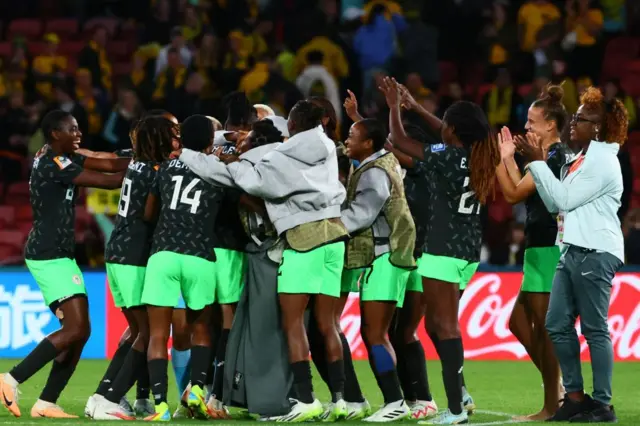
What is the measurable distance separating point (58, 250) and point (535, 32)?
9752mm

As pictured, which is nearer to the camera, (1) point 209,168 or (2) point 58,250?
(1) point 209,168

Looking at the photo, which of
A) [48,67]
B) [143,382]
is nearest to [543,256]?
[143,382]

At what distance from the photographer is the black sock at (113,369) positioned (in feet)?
29.2

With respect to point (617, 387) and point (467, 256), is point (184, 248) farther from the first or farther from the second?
point (617, 387)

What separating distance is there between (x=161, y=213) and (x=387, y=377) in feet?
5.89

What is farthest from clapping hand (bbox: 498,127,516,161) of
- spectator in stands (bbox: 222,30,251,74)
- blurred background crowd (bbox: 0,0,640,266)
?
spectator in stands (bbox: 222,30,251,74)

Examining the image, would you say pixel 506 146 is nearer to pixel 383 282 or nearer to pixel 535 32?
pixel 383 282

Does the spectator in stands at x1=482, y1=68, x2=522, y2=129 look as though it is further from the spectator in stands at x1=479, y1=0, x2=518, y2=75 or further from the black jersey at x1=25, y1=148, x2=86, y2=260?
the black jersey at x1=25, y1=148, x2=86, y2=260

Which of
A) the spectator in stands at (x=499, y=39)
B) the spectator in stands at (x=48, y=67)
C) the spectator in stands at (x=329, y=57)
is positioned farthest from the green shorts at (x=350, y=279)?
the spectator in stands at (x=48, y=67)

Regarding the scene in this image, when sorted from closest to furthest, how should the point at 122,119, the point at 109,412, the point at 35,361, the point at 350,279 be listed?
the point at 109,412, the point at 35,361, the point at 350,279, the point at 122,119

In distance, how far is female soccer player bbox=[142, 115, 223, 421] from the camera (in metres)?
8.41

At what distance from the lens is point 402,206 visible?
8820mm

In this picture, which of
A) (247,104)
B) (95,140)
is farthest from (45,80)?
(247,104)

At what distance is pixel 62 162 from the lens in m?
8.89
